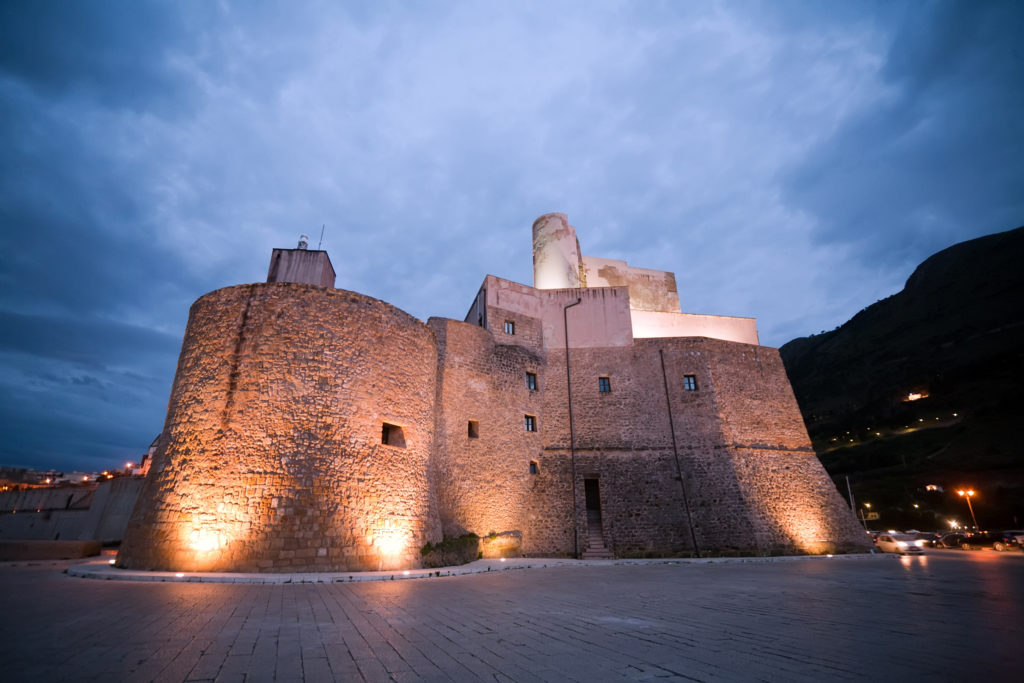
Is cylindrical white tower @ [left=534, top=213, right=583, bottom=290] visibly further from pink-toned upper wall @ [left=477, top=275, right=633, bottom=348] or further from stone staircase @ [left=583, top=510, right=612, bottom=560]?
stone staircase @ [left=583, top=510, right=612, bottom=560]

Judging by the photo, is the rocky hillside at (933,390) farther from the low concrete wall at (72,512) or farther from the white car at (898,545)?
the low concrete wall at (72,512)

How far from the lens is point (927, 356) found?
199 feet

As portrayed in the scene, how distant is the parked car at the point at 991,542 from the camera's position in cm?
2049

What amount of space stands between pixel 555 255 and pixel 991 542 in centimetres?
2580

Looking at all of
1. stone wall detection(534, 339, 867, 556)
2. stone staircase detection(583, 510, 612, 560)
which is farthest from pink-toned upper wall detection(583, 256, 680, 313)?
stone staircase detection(583, 510, 612, 560)

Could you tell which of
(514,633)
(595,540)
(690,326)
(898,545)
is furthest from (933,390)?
(514,633)

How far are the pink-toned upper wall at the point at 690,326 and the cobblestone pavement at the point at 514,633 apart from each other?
18.7m

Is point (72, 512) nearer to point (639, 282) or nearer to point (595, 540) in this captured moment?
point (595, 540)

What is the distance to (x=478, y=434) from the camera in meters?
17.6

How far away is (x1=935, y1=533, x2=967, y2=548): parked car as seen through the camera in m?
22.9

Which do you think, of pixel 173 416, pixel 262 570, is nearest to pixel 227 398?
pixel 173 416

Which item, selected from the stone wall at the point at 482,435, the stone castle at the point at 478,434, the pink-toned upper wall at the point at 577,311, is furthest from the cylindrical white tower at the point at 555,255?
the stone wall at the point at 482,435

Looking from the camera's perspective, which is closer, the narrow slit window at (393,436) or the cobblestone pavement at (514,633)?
the cobblestone pavement at (514,633)

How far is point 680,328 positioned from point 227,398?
72.7ft
